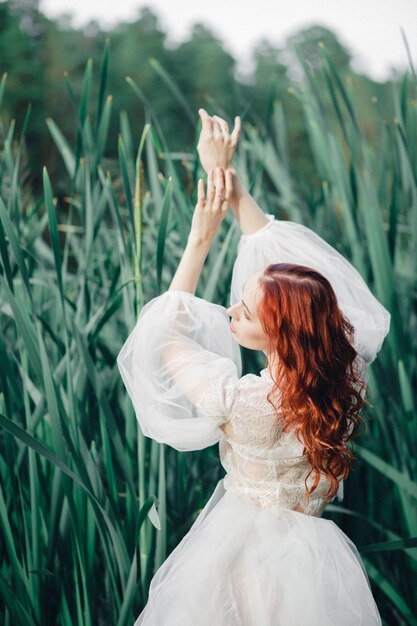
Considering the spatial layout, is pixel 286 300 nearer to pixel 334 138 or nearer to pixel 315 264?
pixel 315 264

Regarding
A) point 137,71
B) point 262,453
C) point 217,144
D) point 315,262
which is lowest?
point 262,453

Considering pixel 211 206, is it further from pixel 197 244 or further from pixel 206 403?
pixel 206 403

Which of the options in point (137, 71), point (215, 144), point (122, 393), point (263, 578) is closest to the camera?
point (263, 578)

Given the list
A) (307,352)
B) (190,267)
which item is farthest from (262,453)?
(190,267)

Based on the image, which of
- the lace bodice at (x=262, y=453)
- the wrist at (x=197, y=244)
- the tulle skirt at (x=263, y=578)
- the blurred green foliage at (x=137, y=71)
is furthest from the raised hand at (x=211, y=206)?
the blurred green foliage at (x=137, y=71)

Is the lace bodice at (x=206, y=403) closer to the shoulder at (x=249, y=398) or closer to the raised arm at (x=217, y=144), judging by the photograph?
the shoulder at (x=249, y=398)

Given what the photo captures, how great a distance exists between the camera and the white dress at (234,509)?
84 centimetres

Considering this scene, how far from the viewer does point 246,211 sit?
3.34ft

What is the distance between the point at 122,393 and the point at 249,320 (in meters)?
0.45

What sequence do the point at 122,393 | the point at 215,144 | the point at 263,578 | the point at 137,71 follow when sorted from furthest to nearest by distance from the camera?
the point at 137,71, the point at 122,393, the point at 215,144, the point at 263,578

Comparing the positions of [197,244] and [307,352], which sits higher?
[197,244]

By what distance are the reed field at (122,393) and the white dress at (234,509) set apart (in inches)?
3.8

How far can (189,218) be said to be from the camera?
1.25m

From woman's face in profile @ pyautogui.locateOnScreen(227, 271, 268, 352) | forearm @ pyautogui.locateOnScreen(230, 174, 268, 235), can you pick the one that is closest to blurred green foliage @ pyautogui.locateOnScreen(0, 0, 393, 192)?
forearm @ pyautogui.locateOnScreen(230, 174, 268, 235)
